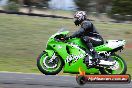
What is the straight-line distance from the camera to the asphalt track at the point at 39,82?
11766 millimetres

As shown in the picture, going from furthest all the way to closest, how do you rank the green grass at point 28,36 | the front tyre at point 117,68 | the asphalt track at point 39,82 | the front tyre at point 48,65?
the green grass at point 28,36 < the front tyre at point 117,68 < the front tyre at point 48,65 < the asphalt track at point 39,82

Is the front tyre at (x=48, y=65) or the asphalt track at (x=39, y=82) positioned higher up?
the front tyre at (x=48, y=65)

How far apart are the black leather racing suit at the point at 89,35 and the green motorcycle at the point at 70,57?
147 millimetres

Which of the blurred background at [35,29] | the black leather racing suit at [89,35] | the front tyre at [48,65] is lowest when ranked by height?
the blurred background at [35,29]

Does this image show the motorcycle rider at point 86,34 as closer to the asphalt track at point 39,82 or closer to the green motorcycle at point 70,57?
the green motorcycle at point 70,57

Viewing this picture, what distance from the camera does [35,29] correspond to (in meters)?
28.9

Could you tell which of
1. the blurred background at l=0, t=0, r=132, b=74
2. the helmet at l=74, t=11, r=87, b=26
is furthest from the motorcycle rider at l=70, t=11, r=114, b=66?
the blurred background at l=0, t=0, r=132, b=74

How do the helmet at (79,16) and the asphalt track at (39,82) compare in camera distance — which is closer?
the asphalt track at (39,82)

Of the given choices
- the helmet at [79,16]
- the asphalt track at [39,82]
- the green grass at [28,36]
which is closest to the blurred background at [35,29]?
the green grass at [28,36]

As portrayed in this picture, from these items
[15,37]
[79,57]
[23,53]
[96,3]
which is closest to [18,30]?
[15,37]

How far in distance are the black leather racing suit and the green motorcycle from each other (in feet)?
0.48

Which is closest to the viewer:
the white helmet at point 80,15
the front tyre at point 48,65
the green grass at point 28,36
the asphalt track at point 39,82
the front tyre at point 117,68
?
the asphalt track at point 39,82

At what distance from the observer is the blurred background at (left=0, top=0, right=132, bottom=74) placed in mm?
20413

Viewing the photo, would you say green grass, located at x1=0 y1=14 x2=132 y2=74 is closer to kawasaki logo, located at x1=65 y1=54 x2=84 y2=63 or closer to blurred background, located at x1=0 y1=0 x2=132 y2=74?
blurred background, located at x1=0 y1=0 x2=132 y2=74
